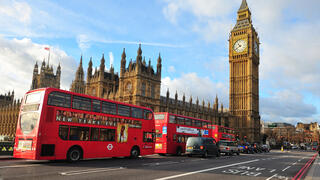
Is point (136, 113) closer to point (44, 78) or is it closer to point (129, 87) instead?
Result: point (129, 87)

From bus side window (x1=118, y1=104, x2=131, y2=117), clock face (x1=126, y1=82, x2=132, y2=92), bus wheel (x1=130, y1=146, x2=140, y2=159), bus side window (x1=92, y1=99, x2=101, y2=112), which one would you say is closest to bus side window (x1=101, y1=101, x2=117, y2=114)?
bus side window (x1=92, y1=99, x2=101, y2=112)

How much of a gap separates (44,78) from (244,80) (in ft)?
286

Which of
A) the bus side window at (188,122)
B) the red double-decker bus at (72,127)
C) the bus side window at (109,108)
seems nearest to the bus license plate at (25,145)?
the red double-decker bus at (72,127)

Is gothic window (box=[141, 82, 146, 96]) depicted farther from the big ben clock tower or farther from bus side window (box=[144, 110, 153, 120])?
the big ben clock tower

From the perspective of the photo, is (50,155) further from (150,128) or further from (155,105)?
(155,105)

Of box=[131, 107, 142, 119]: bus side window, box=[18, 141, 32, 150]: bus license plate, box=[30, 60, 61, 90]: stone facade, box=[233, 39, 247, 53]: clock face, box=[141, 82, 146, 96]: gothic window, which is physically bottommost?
box=[18, 141, 32, 150]: bus license plate

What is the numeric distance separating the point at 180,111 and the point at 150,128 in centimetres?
5335

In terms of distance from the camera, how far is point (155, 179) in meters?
10.5

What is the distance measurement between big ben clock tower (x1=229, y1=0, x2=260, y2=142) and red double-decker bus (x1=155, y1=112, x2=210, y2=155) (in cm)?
7031

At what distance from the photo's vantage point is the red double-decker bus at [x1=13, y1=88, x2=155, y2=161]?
14.8 m

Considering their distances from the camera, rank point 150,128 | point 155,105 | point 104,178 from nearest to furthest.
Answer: point 104,178, point 150,128, point 155,105

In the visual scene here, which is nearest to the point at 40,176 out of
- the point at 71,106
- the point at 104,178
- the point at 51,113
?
the point at 104,178

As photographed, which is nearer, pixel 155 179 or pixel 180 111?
pixel 155 179

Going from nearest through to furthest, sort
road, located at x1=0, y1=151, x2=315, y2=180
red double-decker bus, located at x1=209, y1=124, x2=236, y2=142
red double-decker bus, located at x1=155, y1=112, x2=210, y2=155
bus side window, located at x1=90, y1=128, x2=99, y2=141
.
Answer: road, located at x1=0, y1=151, x2=315, y2=180 → bus side window, located at x1=90, y1=128, x2=99, y2=141 → red double-decker bus, located at x1=155, y1=112, x2=210, y2=155 → red double-decker bus, located at x1=209, y1=124, x2=236, y2=142
